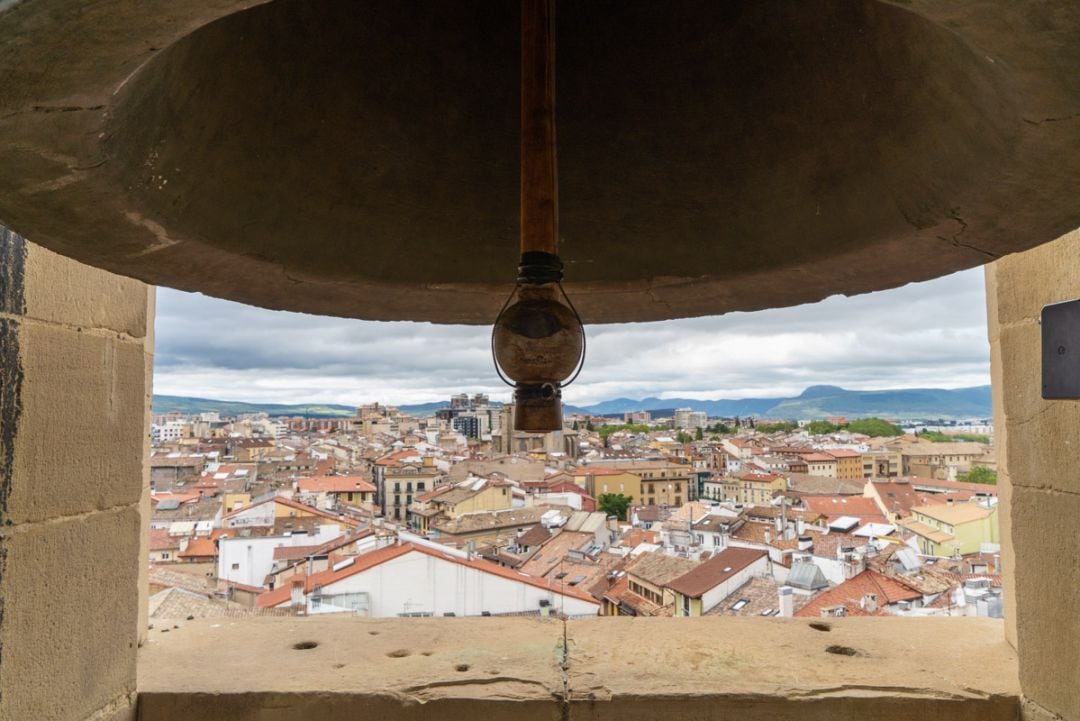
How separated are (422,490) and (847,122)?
1101cm

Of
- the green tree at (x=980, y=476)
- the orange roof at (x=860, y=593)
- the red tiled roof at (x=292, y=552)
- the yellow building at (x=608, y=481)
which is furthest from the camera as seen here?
the yellow building at (x=608, y=481)

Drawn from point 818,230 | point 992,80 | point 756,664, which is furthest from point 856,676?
point 992,80

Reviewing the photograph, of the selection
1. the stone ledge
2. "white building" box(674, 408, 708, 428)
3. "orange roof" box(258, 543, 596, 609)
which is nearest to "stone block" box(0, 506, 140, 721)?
the stone ledge

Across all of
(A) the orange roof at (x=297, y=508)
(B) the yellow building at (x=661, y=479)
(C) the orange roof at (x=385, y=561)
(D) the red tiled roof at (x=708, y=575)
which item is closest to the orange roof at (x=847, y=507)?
(B) the yellow building at (x=661, y=479)

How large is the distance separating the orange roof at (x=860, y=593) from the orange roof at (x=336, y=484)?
368 inches

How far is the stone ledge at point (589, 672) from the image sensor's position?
1.89 m

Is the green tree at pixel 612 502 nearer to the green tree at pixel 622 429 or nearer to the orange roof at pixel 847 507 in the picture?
the green tree at pixel 622 429

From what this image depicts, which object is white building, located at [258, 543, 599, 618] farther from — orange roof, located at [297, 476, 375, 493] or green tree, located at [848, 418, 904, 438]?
orange roof, located at [297, 476, 375, 493]

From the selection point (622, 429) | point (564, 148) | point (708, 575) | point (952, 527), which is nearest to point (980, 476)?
point (952, 527)

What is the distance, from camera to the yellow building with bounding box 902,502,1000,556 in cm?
398

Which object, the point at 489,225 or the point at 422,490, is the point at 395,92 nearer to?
the point at 489,225

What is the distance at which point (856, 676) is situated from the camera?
6.43 feet

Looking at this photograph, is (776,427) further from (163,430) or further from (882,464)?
(163,430)

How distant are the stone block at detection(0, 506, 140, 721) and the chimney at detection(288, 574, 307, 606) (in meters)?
3.76
